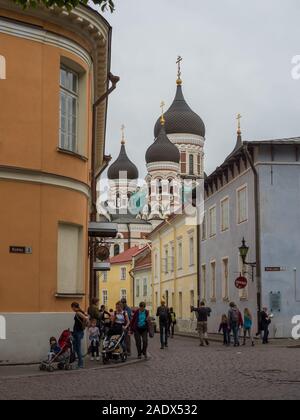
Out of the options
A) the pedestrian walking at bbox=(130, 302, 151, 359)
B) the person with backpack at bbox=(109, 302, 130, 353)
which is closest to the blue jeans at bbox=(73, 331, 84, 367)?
the person with backpack at bbox=(109, 302, 130, 353)

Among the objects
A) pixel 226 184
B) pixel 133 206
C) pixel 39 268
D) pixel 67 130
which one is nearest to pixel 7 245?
pixel 39 268

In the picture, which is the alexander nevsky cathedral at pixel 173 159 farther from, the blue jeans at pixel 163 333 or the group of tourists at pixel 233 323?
the blue jeans at pixel 163 333

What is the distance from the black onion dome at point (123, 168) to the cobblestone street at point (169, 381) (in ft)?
297

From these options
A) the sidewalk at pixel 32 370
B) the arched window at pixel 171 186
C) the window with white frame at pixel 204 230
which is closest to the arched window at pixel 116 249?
the arched window at pixel 171 186

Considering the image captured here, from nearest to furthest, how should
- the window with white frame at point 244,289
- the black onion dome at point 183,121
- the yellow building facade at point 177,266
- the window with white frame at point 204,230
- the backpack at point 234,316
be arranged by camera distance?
1. the backpack at point 234,316
2. the window with white frame at point 244,289
3. the window with white frame at point 204,230
4. the yellow building facade at point 177,266
5. the black onion dome at point 183,121

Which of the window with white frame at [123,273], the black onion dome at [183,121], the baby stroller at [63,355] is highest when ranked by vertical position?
the black onion dome at [183,121]

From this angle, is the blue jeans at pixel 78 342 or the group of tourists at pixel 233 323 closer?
the blue jeans at pixel 78 342

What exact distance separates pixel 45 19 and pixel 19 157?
129 inches

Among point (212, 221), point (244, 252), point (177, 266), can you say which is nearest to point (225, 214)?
point (212, 221)

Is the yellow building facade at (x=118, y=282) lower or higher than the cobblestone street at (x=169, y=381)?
higher

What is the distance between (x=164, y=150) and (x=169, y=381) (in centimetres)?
7754

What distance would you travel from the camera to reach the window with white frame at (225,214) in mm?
36375

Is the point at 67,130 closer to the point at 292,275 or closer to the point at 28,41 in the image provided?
the point at 28,41

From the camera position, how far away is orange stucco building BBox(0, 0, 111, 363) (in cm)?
1711
